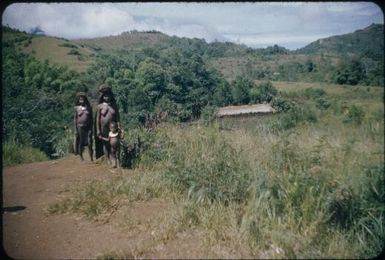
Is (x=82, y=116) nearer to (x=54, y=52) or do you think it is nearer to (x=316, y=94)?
(x=316, y=94)

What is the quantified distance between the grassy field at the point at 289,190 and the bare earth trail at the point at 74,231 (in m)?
0.20

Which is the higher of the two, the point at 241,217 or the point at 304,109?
the point at 304,109

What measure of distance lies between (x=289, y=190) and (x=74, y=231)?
104 inches

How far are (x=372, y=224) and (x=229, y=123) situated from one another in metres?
3.60

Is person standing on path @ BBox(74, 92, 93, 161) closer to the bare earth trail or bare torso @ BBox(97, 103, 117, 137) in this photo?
bare torso @ BBox(97, 103, 117, 137)

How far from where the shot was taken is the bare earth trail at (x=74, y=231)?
363 centimetres

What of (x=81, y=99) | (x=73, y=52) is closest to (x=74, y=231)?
(x=81, y=99)

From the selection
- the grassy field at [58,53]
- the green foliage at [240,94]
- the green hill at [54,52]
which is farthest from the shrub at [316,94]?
the grassy field at [58,53]

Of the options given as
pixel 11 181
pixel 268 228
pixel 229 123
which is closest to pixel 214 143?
pixel 229 123

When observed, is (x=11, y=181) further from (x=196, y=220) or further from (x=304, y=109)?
(x=304, y=109)

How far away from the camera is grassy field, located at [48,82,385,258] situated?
3398 mm

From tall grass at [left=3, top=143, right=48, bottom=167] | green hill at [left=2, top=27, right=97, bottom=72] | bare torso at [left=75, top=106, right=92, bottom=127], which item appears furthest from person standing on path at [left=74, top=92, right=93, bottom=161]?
green hill at [left=2, top=27, right=97, bottom=72]

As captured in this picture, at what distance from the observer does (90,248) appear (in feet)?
12.3

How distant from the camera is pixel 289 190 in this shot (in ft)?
12.4
